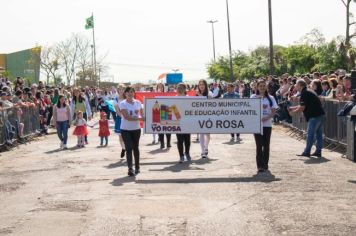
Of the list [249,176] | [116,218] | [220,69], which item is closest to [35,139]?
[249,176]

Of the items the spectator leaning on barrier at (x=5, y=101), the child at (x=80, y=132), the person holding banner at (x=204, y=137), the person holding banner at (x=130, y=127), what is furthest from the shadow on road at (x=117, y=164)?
the spectator leaning on barrier at (x=5, y=101)

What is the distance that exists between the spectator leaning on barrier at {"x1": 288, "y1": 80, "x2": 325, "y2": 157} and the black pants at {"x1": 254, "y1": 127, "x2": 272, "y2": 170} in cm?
239

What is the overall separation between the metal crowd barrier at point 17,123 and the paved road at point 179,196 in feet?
10.7

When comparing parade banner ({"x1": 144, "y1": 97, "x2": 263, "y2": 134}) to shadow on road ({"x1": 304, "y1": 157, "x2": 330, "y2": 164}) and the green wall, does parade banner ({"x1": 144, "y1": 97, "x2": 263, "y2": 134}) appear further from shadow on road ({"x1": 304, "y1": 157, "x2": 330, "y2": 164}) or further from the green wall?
the green wall

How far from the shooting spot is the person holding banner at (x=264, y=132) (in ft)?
45.5

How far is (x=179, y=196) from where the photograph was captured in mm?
11172

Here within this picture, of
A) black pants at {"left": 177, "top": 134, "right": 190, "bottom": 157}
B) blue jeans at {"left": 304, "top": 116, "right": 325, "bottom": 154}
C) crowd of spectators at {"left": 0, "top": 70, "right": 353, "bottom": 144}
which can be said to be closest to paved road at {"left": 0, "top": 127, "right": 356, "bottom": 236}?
black pants at {"left": 177, "top": 134, "right": 190, "bottom": 157}

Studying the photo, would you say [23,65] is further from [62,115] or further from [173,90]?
[62,115]

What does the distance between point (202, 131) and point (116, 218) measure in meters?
6.37

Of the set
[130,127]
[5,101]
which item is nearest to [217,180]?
[130,127]

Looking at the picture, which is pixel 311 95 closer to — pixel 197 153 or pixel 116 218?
pixel 197 153

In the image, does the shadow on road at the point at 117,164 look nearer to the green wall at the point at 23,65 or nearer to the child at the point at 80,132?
the child at the point at 80,132

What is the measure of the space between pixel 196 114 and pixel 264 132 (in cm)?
196

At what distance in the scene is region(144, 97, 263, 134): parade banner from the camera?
611 inches
